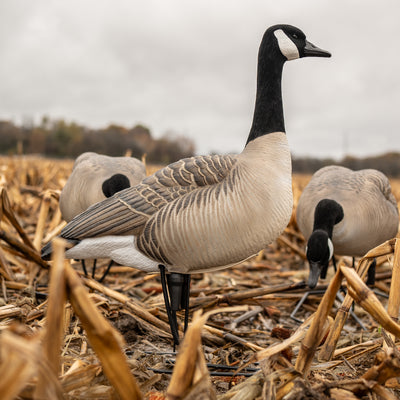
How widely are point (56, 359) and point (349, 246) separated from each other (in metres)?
3.99

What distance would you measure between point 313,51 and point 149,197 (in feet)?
5.26

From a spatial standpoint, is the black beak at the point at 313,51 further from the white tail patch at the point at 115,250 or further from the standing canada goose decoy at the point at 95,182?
the standing canada goose decoy at the point at 95,182

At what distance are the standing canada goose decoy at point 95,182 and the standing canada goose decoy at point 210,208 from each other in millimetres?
1333

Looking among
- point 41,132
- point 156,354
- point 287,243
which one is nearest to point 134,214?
point 156,354

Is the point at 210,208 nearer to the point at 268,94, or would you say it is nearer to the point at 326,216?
the point at 268,94

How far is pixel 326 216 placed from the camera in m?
4.30

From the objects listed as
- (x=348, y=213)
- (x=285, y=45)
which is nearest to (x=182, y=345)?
(x=285, y=45)

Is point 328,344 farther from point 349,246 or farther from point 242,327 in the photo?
point 349,246

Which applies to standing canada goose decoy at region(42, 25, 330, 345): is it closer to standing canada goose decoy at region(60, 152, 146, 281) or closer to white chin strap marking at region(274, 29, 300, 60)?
white chin strap marking at region(274, 29, 300, 60)

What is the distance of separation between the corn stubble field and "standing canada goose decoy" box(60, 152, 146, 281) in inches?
18.0

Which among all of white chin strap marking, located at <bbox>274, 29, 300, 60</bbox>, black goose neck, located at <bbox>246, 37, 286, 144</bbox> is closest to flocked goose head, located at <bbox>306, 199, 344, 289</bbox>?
black goose neck, located at <bbox>246, 37, 286, 144</bbox>

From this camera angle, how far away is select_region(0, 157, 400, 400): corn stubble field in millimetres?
1224

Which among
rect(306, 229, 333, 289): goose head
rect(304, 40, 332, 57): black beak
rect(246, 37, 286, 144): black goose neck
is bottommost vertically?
rect(306, 229, 333, 289): goose head

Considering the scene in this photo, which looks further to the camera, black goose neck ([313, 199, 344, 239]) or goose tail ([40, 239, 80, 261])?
black goose neck ([313, 199, 344, 239])
